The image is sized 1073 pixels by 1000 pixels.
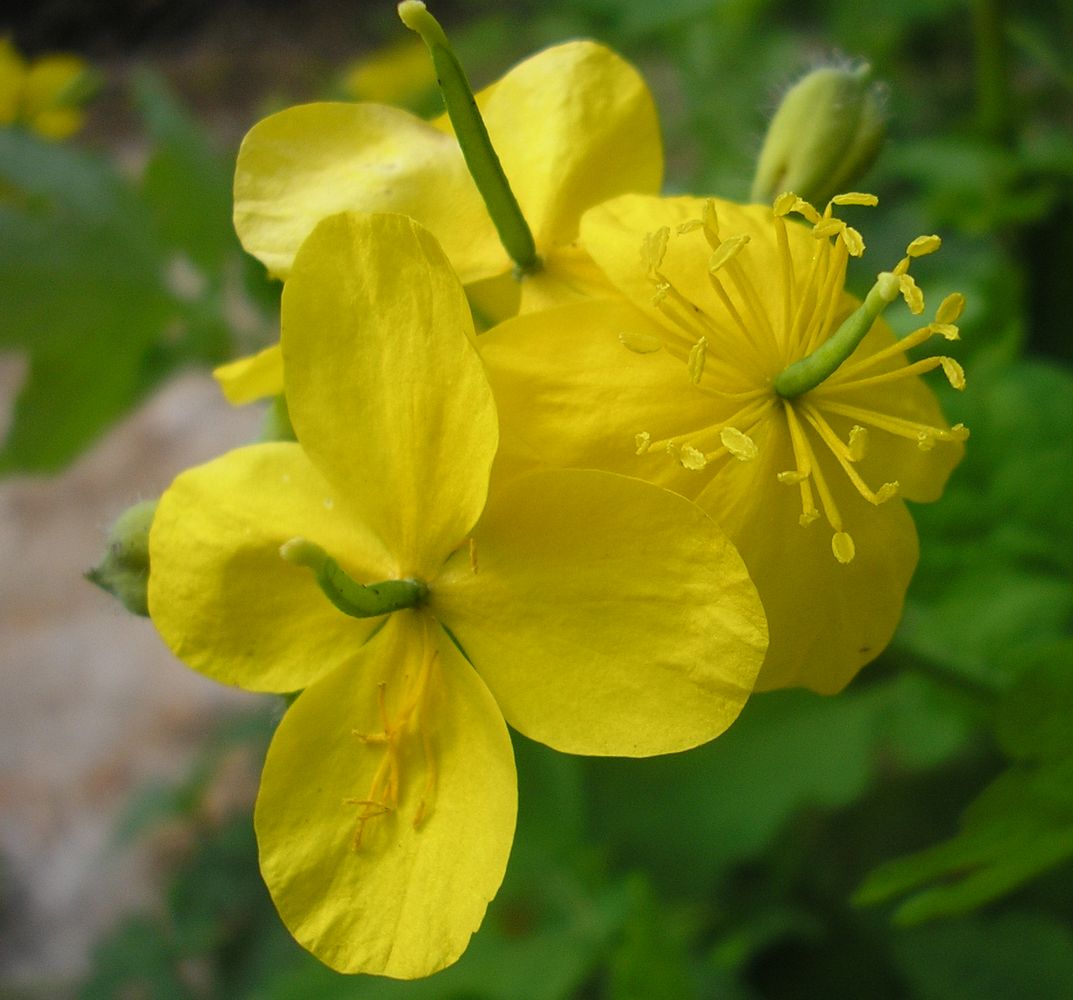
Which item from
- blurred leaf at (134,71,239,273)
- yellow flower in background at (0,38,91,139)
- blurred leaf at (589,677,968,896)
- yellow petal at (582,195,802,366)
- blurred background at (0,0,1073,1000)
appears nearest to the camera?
yellow petal at (582,195,802,366)

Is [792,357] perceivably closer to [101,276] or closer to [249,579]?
[249,579]

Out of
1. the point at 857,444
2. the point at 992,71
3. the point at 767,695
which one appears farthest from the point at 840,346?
the point at 992,71

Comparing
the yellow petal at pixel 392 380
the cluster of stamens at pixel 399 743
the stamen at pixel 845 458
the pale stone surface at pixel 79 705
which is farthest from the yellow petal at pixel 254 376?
the pale stone surface at pixel 79 705

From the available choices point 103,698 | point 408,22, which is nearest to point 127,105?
point 103,698

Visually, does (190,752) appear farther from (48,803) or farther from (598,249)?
(598,249)

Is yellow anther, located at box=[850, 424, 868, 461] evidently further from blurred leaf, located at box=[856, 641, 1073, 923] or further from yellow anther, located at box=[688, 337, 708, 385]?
blurred leaf, located at box=[856, 641, 1073, 923]

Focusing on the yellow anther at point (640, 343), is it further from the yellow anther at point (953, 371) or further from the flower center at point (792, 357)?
the yellow anther at point (953, 371)

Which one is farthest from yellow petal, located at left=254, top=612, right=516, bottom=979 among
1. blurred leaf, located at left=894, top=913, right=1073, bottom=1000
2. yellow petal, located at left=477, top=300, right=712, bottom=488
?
blurred leaf, located at left=894, top=913, right=1073, bottom=1000
